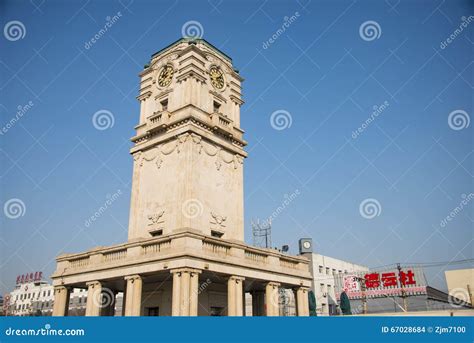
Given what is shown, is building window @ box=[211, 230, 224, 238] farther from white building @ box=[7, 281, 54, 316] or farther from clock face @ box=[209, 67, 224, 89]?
white building @ box=[7, 281, 54, 316]

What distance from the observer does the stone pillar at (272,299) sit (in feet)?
78.7

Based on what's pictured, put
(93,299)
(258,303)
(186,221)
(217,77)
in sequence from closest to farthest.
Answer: (93,299) < (186,221) < (258,303) < (217,77)

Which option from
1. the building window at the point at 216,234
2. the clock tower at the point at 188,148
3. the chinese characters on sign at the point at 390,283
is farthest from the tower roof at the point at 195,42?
A: the chinese characters on sign at the point at 390,283

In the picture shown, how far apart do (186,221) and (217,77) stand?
13.1 meters

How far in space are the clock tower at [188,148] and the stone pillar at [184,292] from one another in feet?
15.1

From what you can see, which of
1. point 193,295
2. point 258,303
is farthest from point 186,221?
point 258,303

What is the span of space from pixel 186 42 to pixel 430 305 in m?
50.1

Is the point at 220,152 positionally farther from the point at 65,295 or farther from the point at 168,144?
the point at 65,295

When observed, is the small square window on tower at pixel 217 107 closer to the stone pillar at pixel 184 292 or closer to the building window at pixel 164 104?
the building window at pixel 164 104

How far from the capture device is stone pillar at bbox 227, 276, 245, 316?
866 inches

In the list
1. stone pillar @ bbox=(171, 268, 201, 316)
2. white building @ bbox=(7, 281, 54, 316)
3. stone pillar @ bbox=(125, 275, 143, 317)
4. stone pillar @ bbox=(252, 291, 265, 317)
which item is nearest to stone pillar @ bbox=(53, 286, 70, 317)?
stone pillar @ bbox=(125, 275, 143, 317)

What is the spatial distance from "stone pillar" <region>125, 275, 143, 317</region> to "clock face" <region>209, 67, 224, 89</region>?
16486mm

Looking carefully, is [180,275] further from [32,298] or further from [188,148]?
[32,298]

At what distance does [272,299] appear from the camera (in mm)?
24531
